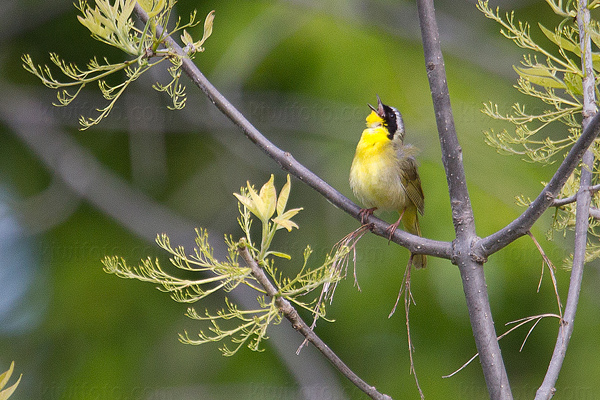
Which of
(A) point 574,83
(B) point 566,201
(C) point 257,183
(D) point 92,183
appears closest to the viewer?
(B) point 566,201

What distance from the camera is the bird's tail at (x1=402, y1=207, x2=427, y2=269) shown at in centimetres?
430

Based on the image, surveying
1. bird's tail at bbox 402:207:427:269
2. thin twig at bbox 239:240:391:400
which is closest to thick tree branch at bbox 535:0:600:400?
thin twig at bbox 239:240:391:400

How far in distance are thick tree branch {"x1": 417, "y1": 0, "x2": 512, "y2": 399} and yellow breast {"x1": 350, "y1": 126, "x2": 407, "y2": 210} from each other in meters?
1.94

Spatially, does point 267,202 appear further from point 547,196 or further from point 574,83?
point 574,83

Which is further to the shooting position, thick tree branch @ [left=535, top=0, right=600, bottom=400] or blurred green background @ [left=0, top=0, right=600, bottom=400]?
blurred green background @ [left=0, top=0, right=600, bottom=400]

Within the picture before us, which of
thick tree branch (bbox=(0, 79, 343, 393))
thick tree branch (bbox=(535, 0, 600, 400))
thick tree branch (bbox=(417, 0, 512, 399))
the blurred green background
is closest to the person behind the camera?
thick tree branch (bbox=(535, 0, 600, 400))

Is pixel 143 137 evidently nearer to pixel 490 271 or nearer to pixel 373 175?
pixel 373 175

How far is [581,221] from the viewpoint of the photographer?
1.85 m

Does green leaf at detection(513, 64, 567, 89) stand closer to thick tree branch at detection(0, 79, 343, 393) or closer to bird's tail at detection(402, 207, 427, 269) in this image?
bird's tail at detection(402, 207, 427, 269)

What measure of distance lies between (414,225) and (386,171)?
70 cm

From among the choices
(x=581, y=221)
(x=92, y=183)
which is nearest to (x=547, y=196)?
(x=581, y=221)

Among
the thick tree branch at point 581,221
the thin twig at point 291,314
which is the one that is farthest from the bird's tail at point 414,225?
the thin twig at point 291,314

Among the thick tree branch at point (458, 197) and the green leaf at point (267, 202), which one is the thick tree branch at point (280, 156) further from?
the green leaf at point (267, 202)

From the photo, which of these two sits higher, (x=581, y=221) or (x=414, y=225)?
Result: (x=414, y=225)
